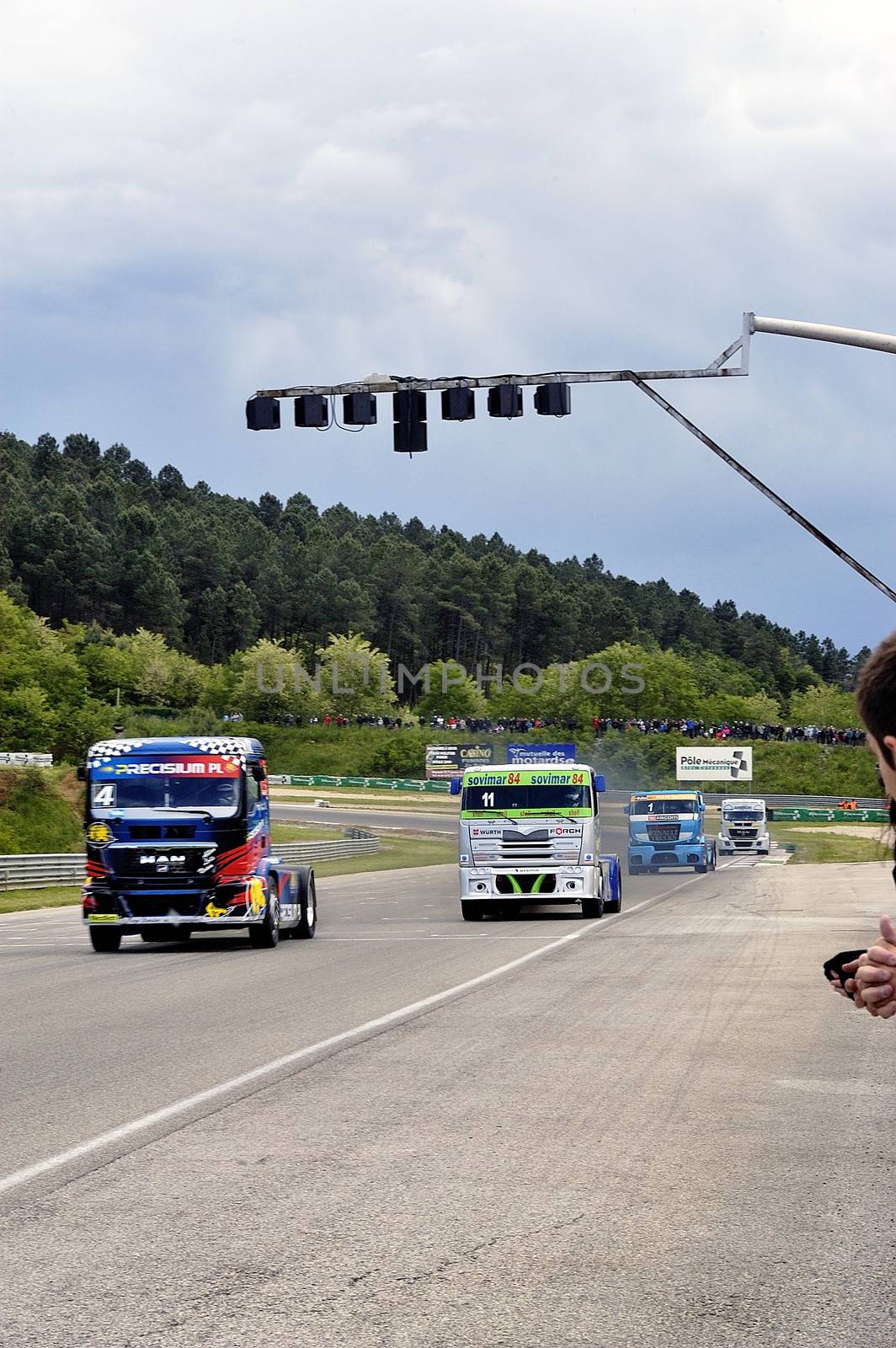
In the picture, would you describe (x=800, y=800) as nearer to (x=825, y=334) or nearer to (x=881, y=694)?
(x=825, y=334)

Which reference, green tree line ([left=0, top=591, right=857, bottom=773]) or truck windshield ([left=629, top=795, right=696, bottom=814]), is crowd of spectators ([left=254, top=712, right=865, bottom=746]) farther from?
truck windshield ([left=629, top=795, right=696, bottom=814])

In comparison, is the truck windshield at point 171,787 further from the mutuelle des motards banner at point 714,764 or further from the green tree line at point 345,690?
the green tree line at point 345,690

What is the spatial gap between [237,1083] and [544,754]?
42579 mm

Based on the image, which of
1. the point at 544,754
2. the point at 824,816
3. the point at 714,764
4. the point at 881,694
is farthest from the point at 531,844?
the point at 714,764

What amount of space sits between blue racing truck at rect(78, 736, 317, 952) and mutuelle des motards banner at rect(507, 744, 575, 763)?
10.4m

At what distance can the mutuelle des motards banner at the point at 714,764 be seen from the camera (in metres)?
94.8

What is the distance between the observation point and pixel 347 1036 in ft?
40.9

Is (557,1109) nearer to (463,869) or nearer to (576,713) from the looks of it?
(463,869)

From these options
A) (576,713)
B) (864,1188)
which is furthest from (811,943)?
(576,713)

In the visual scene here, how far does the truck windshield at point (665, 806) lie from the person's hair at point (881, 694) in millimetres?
50361

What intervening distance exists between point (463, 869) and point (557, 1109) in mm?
19722

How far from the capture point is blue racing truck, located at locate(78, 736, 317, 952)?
21703mm

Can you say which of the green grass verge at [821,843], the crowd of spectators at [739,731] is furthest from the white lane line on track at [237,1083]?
the crowd of spectators at [739,731]

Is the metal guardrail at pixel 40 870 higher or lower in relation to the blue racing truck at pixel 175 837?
lower
